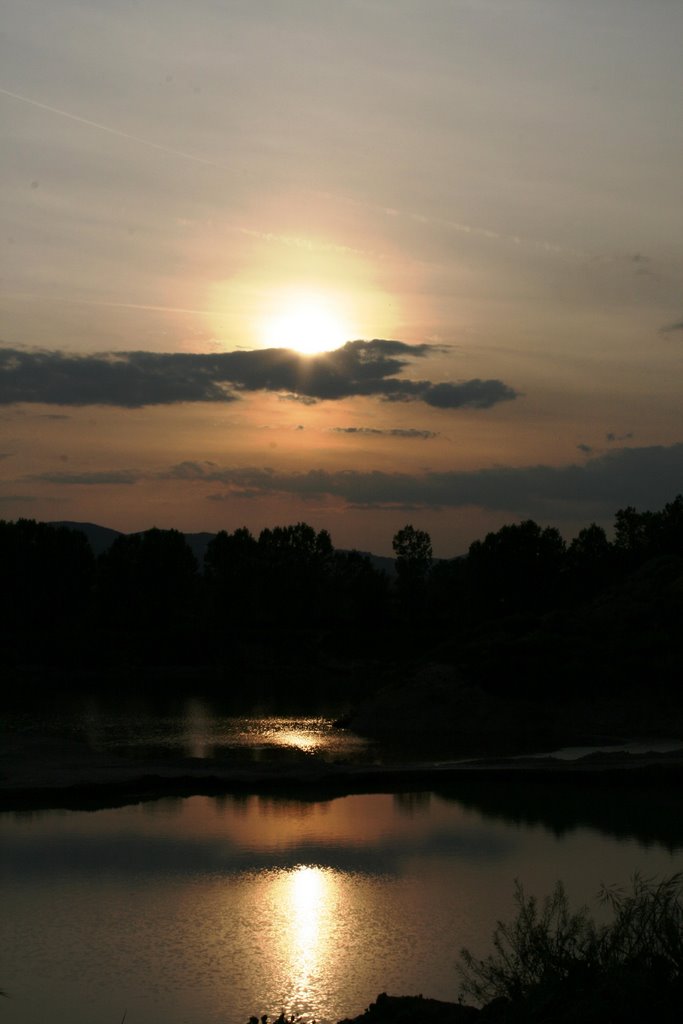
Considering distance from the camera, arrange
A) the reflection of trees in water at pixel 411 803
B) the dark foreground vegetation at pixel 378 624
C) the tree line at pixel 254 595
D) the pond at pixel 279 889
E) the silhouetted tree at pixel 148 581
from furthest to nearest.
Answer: the silhouetted tree at pixel 148 581 → the tree line at pixel 254 595 → the dark foreground vegetation at pixel 378 624 → the reflection of trees in water at pixel 411 803 → the pond at pixel 279 889

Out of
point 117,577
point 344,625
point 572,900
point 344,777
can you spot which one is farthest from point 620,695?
point 117,577

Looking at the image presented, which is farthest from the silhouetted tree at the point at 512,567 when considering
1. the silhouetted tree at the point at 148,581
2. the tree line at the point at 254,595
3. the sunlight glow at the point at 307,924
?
the sunlight glow at the point at 307,924

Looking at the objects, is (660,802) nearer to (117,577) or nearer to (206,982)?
(206,982)

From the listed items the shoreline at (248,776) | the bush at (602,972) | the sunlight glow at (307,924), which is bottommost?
the sunlight glow at (307,924)

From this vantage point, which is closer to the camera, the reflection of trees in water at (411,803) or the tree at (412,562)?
the reflection of trees in water at (411,803)

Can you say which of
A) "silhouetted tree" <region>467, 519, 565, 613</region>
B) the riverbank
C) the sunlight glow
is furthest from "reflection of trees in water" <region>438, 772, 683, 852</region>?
"silhouetted tree" <region>467, 519, 565, 613</region>

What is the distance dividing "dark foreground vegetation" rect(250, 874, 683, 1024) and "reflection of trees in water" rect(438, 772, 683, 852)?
12342 millimetres

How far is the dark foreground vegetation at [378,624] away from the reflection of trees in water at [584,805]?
38.3ft

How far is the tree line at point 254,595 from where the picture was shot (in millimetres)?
76131

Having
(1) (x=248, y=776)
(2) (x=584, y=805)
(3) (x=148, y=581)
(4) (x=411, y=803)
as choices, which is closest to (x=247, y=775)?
(1) (x=248, y=776)

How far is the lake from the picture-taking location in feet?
44.0

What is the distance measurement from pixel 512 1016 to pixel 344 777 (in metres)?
20.5

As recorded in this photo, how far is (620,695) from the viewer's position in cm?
4488

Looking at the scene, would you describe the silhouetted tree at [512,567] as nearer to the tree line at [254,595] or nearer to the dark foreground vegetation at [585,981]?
the tree line at [254,595]
